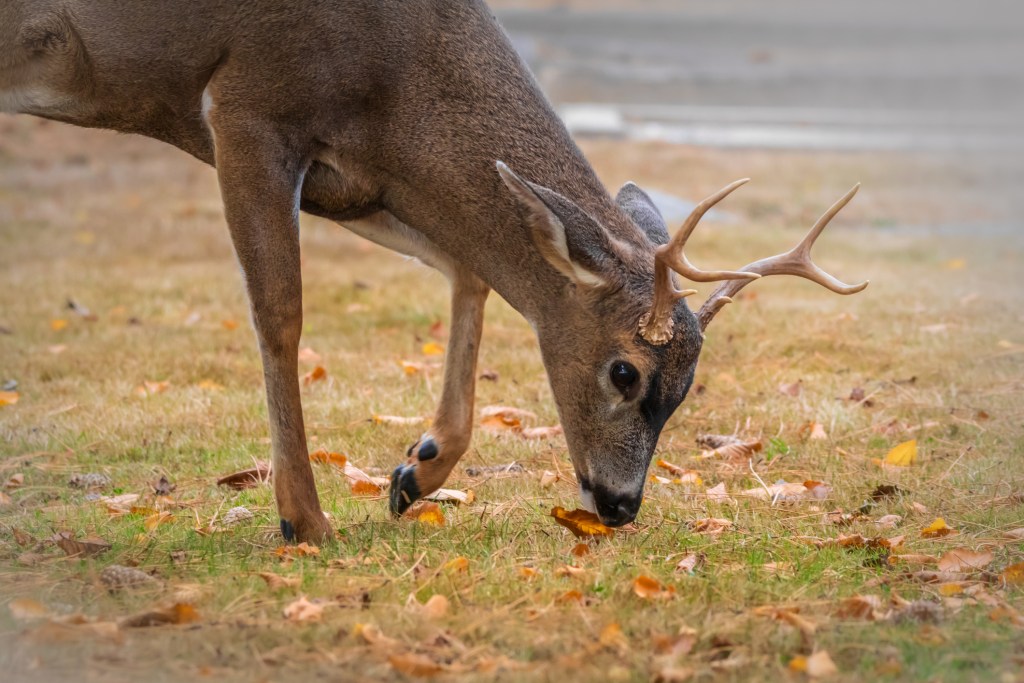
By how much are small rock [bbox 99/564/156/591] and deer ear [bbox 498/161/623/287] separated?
1688mm

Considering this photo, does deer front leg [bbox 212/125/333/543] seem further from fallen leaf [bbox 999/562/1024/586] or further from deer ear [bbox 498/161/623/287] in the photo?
fallen leaf [bbox 999/562/1024/586]

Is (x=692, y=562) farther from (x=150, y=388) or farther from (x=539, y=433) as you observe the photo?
(x=150, y=388)

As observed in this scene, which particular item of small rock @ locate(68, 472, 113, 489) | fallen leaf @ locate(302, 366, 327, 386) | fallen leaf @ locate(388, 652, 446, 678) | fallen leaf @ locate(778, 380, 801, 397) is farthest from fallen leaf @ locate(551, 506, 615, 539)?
fallen leaf @ locate(302, 366, 327, 386)

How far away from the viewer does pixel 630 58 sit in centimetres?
2609

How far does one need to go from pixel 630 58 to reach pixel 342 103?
72.3ft

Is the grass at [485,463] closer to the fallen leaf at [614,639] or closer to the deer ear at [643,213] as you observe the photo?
the fallen leaf at [614,639]

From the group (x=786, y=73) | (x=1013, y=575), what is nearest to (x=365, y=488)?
(x=1013, y=575)

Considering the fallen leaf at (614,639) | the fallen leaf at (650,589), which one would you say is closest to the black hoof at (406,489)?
the fallen leaf at (650,589)

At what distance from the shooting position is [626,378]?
4.57m

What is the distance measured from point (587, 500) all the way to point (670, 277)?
0.87m

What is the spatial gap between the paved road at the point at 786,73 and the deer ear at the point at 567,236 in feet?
42.4

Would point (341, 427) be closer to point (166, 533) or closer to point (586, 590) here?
point (166, 533)

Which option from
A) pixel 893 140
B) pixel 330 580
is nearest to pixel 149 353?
pixel 330 580

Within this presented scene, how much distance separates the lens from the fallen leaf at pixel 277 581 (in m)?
4.10
